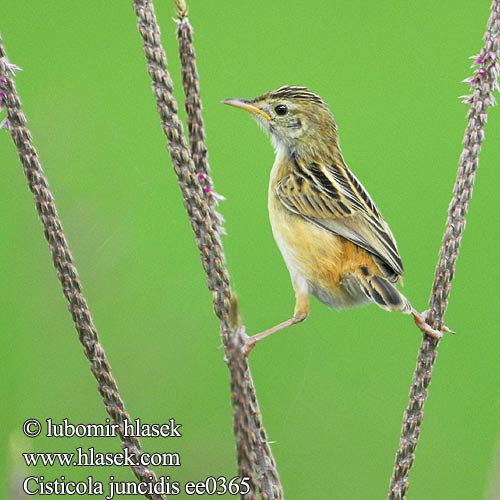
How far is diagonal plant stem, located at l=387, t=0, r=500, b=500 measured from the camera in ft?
8.14

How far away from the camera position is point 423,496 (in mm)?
5145

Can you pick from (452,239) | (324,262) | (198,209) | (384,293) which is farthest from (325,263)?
(198,209)

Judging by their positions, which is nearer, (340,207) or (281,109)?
(340,207)

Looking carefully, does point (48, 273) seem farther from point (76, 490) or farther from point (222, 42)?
point (222, 42)

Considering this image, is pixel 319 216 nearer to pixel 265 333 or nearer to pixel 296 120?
pixel 296 120

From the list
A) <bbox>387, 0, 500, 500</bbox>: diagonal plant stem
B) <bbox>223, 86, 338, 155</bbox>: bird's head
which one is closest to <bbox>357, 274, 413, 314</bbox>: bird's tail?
<bbox>387, 0, 500, 500</bbox>: diagonal plant stem

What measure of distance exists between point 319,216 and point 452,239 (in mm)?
1186

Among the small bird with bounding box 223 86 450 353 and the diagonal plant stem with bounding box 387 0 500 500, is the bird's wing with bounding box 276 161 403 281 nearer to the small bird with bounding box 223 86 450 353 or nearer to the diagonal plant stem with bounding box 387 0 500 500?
the small bird with bounding box 223 86 450 353

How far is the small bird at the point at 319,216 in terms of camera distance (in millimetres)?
3521

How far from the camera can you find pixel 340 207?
12.2ft

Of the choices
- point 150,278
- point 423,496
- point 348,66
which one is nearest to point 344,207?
point 150,278

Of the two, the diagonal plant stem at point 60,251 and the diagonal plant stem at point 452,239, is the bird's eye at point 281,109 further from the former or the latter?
the diagonal plant stem at point 60,251

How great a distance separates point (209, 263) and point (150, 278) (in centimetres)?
234

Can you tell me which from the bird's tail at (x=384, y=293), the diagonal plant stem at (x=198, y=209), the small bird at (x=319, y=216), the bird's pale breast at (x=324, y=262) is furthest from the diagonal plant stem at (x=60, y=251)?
the bird's pale breast at (x=324, y=262)
